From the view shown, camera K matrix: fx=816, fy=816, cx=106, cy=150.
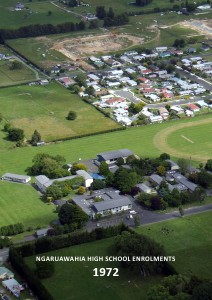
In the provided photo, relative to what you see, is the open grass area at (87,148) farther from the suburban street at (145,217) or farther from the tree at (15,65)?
the tree at (15,65)

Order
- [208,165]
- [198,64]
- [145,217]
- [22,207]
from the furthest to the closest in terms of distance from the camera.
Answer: [198,64]
[208,165]
[22,207]
[145,217]

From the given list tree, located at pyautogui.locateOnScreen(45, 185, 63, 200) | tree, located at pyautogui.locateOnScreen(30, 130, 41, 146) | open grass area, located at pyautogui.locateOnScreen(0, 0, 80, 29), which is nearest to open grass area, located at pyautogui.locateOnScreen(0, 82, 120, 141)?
tree, located at pyautogui.locateOnScreen(30, 130, 41, 146)

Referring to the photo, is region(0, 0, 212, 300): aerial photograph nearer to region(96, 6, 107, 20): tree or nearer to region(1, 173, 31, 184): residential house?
region(1, 173, 31, 184): residential house

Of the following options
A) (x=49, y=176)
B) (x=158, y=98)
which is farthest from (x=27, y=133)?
(x=158, y=98)

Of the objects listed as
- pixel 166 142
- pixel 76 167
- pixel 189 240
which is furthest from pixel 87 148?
pixel 189 240

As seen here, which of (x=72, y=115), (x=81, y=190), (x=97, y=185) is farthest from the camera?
(x=72, y=115)

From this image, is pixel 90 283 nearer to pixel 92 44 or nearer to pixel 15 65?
pixel 15 65
